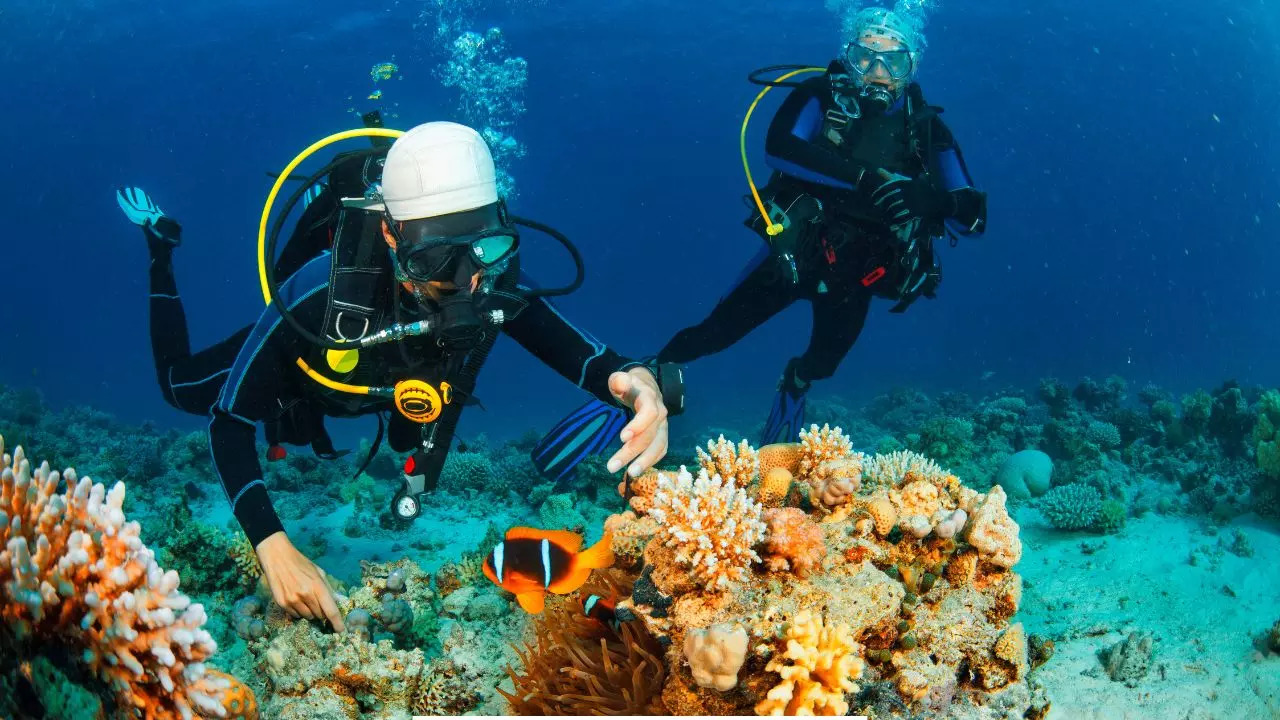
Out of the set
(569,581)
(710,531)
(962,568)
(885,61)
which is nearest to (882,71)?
(885,61)

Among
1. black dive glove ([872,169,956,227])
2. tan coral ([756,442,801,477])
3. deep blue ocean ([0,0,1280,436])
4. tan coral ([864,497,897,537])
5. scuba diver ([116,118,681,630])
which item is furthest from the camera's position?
deep blue ocean ([0,0,1280,436])

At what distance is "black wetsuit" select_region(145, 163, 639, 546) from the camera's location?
3.53 m

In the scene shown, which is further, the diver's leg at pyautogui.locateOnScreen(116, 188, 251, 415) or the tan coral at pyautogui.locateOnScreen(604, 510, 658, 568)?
the diver's leg at pyautogui.locateOnScreen(116, 188, 251, 415)

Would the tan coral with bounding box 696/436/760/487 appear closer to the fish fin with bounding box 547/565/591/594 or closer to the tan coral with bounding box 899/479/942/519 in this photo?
the tan coral with bounding box 899/479/942/519

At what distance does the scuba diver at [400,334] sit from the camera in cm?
336

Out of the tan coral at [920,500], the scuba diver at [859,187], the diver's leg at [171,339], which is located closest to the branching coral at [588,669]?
the tan coral at [920,500]

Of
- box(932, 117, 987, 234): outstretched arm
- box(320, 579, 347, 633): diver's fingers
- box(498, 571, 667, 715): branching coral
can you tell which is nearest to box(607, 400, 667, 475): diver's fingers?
box(498, 571, 667, 715): branching coral

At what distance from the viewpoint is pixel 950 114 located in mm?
52750

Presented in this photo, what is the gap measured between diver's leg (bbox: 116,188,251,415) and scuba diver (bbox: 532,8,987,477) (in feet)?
9.67

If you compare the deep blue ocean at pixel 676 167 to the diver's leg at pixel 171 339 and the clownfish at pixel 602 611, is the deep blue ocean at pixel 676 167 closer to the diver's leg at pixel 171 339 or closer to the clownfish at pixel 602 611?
the diver's leg at pixel 171 339

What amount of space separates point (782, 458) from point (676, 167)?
61958mm

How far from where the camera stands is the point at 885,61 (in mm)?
6988

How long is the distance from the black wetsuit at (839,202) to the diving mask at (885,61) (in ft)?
1.17

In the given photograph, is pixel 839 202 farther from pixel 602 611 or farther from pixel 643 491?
pixel 602 611
